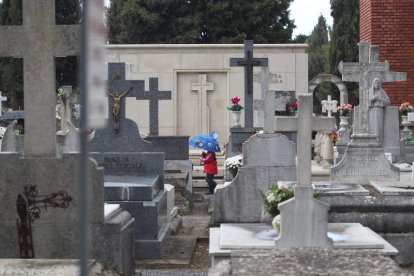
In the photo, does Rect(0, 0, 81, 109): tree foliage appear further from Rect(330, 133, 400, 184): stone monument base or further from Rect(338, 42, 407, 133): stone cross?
Rect(330, 133, 400, 184): stone monument base

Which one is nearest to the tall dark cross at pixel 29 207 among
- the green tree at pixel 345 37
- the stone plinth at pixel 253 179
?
the stone plinth at pixel 253 179

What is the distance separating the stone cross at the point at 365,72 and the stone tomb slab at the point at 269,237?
19.8 feet

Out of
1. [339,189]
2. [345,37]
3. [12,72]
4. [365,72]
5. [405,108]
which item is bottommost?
[339,189]

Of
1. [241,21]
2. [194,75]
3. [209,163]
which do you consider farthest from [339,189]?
[241,21]

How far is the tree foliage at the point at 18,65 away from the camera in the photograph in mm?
36812

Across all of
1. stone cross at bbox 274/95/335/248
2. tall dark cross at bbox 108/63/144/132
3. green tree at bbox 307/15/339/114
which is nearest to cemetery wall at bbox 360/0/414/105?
tall dark cross at bbox 108/63/144/132

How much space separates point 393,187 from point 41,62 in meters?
4.60

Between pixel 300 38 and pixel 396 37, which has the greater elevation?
pixel 300 38

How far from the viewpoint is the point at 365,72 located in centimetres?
1280

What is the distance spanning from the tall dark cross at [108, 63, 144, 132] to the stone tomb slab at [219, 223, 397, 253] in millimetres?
3842

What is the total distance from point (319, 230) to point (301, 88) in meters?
17.4

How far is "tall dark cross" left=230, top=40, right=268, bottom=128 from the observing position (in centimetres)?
1730

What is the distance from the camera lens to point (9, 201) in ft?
20.5

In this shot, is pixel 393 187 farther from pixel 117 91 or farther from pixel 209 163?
pixel 209 163
